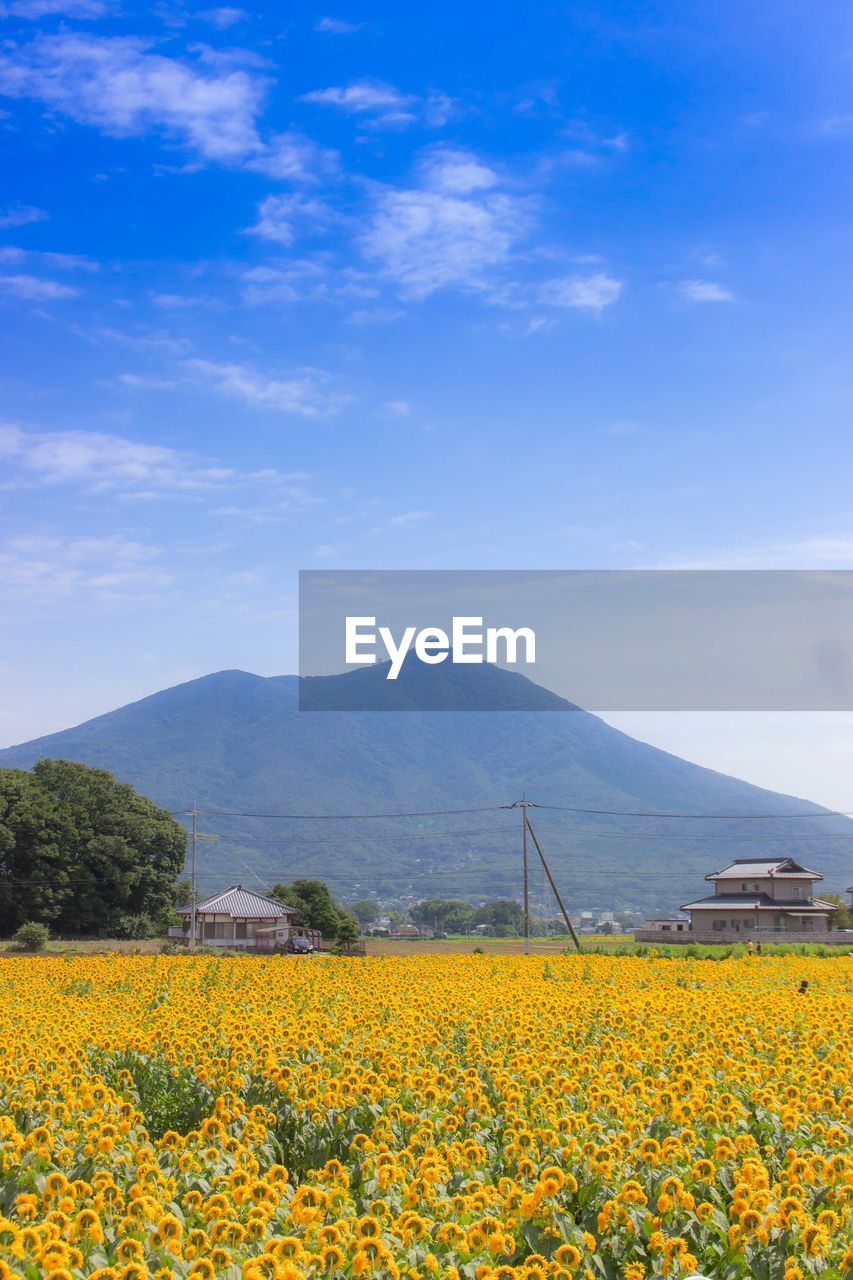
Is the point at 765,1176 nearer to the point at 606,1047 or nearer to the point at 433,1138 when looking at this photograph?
the point at 433,1138

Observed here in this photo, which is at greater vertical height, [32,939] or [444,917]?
[32,939]

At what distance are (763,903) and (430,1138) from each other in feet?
223

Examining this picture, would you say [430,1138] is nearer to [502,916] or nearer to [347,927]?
[347,927]

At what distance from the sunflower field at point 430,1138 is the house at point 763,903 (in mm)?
57881

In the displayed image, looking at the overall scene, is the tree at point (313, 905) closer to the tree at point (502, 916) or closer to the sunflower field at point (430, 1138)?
the sunflower field at point (430, 1138)

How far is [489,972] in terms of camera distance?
2355 centimetres

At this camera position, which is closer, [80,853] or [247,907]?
[80,853]

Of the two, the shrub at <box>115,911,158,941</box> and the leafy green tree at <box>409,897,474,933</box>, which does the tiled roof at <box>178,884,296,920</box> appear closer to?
the shrub at <box>115,911,158,941</box>

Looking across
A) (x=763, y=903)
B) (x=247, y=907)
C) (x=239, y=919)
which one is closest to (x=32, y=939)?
(x=239, y=919)

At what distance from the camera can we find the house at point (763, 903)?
7019cm

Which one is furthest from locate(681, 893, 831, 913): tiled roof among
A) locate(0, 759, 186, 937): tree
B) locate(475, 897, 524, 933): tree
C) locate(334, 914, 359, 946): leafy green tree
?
locate(475, 897, 524, 933): tree

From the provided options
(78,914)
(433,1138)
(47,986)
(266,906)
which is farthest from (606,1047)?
(266,906)

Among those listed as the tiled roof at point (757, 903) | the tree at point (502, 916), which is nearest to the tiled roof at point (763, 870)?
the tiled roof at point (757, 903)

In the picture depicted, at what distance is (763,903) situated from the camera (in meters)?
71.9
